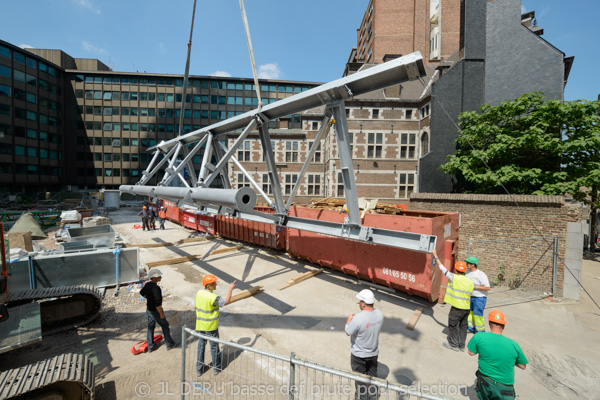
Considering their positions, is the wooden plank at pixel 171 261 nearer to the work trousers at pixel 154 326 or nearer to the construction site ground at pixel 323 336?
the construction site ground at pixel 323 336

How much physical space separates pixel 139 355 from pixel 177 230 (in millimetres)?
13900

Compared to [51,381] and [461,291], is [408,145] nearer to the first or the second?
[461,291]

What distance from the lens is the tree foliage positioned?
11.2 metres

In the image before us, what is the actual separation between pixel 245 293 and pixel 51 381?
480 cm

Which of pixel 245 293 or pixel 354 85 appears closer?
pixel 354 85

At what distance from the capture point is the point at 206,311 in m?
4.51

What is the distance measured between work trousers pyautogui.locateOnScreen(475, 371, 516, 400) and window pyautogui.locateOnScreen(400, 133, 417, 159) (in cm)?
2168

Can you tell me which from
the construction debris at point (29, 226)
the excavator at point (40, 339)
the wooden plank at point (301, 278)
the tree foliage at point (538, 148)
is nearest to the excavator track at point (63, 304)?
the excavator at point (40, 339)

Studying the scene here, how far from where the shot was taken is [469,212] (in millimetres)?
11055

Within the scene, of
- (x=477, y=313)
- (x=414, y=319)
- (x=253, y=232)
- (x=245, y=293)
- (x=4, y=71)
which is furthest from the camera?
(x=4, y=71)

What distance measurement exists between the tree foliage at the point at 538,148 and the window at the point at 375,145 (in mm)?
9323

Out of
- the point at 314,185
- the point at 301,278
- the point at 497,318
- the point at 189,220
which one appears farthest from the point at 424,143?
the point at 497,318

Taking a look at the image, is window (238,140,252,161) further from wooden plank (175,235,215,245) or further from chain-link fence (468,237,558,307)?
chain-link fence (468,237,558,307)

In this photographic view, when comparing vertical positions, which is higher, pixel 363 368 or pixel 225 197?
pixel 225 197
